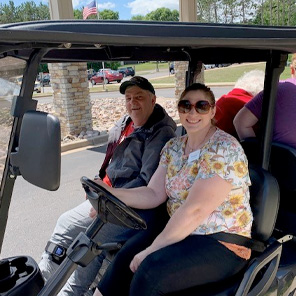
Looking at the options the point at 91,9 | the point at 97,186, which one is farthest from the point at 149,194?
the point at 91,9

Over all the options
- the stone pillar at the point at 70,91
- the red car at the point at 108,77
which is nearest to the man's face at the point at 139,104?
the stone pillar at the point at 70,91

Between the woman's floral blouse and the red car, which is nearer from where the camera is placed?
the woman's floral blouse

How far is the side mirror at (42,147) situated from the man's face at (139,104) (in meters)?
1.43

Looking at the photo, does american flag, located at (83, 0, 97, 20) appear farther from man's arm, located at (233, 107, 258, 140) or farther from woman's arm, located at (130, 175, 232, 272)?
woman's arm, located at (130, 175, 232, 272)

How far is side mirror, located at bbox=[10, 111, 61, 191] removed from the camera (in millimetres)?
1233

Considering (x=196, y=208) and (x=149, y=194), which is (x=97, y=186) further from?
(x=149, y=194)

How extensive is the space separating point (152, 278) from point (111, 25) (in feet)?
3.46

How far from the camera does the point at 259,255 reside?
1825mm

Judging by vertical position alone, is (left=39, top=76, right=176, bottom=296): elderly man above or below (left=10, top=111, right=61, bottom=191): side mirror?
below

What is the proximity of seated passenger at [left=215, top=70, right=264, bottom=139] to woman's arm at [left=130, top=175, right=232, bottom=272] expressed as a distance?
96 centimetres

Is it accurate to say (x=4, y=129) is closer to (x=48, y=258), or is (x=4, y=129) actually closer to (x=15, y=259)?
(x=15, y=259)

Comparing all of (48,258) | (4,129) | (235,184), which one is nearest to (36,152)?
(4,129)

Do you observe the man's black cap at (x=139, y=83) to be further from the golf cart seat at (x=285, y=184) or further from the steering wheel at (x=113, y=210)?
the steering wheel at (x=113, y=210)

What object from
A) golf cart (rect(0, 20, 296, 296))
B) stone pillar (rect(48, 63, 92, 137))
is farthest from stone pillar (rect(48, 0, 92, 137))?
golf cart (rect(0, 20, 296, 296))
